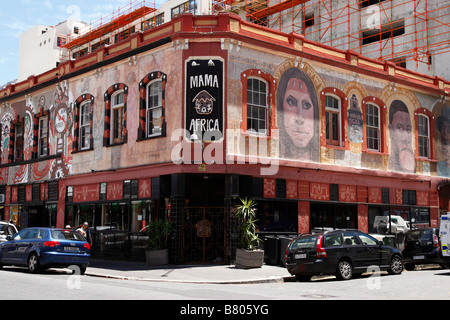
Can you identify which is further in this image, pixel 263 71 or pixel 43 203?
pixel 43 203

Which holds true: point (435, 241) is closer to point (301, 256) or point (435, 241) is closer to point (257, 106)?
A: point (301, 256)

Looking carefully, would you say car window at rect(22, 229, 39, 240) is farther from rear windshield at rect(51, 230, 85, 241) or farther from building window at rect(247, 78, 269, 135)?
building window at rect(247, 78, 269, 135)

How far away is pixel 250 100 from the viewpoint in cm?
2183

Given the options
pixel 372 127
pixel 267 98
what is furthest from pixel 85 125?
pixel 372 127

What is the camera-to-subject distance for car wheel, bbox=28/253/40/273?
Answer: 16.6 m

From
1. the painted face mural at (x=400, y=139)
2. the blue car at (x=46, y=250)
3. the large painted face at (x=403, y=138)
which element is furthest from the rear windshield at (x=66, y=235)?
the large painted face at (x=403, y=138)

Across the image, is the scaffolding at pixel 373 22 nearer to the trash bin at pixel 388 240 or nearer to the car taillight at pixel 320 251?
the trash bin at pixel 388 240

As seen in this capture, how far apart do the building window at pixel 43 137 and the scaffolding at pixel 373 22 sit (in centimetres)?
1709

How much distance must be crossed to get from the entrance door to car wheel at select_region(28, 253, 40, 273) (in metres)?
5.72

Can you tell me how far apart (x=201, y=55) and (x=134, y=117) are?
13.9ft

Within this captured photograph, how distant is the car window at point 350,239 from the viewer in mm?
16844

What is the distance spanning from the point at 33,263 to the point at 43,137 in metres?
13.6
